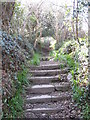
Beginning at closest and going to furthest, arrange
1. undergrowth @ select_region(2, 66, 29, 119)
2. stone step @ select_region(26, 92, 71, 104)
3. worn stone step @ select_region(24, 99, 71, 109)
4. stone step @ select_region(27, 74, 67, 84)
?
undergrowth @ select_region(2, 66, 29, 119), worn stone step @ select_region(24, 99, 71, 109), stone step @ select_region(26, 92, 71, 104), stone step @ select_region(27, 74, 67, 84)

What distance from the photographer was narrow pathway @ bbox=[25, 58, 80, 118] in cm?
313

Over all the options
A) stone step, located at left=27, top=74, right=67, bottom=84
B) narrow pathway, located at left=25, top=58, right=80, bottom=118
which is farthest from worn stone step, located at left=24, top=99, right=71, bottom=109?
stone step, located at left=27, top=74, right=67, bottom=84

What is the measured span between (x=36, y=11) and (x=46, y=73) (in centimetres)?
422

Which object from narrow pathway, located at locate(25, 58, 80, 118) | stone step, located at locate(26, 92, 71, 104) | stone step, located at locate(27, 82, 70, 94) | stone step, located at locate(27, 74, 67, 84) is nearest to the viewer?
narrow pathway, located at locate(25, 58, 80, 118)

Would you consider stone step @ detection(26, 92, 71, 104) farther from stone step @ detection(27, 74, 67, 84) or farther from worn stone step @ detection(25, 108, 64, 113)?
stone step @ detection(27, 74, 67, 84)

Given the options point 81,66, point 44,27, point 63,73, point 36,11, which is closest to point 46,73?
point 63,73

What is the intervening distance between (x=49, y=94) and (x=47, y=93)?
72 millimetres

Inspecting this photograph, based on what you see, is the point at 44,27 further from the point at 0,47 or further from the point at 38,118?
the point at 38,118

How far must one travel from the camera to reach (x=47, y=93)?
3.78 metres

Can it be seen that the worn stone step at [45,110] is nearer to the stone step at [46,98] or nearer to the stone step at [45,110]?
the stone step at [45,110]

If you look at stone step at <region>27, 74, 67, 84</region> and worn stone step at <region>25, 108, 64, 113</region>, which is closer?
worn stone step at <region>25, 108, 64, 113</region>

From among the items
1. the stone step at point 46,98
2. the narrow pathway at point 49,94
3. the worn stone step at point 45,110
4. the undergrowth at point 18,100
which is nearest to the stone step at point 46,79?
the narrow pathway at point 49,94

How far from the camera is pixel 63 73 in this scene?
14.6 ft

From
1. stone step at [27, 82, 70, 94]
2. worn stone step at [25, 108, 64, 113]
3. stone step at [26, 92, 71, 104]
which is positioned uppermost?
stone step at [27, 82, 70, 94]
